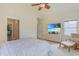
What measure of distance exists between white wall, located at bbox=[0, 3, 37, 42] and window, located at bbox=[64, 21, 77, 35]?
0.40m

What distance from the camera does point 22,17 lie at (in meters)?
1.62

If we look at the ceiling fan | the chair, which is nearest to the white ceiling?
the ceiling fan

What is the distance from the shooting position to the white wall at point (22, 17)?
1.55 meters

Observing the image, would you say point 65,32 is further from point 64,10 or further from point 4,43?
point 4,43

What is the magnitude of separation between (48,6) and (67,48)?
59 centimetres

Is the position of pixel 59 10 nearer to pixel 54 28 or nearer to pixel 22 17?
pixel 54 28

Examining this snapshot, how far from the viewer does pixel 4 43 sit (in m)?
1.56

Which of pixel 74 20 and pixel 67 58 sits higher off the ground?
pixel 74 20

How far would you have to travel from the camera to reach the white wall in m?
1.55

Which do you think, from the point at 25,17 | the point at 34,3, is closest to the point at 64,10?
the point at 34,3

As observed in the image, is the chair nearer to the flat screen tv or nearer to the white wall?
the flat screen tv

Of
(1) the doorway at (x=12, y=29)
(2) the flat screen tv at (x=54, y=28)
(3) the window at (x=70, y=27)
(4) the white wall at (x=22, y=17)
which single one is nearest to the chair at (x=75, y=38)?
(3) the window at (x=70, y=27)

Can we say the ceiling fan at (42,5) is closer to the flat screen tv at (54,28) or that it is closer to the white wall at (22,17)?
the white wall at (22,17)

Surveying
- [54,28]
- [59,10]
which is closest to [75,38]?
[54,28]
